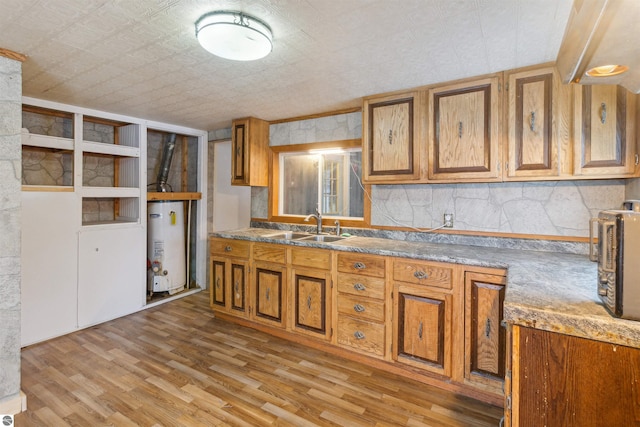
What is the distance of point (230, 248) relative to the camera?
3262 mm

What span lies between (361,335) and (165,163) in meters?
3.33

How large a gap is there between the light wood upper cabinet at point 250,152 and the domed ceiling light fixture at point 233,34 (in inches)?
71.7

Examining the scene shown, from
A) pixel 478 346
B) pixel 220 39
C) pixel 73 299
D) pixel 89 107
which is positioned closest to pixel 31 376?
pixel 73 299

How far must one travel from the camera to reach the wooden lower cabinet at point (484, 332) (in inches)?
77.4

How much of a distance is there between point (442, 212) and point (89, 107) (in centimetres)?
356

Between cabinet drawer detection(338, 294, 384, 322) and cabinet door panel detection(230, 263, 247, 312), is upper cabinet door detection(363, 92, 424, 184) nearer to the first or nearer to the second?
cabinet drawer detection(338, 294, 384, 322)

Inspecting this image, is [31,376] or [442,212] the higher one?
[442,212]

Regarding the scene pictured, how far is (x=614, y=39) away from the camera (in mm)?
892

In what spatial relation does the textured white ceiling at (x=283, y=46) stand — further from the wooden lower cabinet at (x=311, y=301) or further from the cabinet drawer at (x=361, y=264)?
the wooden lower cabinet at (x=311, y=301)

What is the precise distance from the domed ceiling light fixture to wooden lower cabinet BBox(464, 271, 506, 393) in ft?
6.14

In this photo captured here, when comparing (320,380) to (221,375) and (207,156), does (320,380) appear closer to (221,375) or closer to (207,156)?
(221,375)

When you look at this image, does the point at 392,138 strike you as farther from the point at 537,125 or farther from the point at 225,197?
the point at 225,197

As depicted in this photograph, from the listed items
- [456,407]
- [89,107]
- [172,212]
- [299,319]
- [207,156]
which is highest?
[89,107]

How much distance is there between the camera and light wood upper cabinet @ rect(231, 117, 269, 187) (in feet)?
11.5
